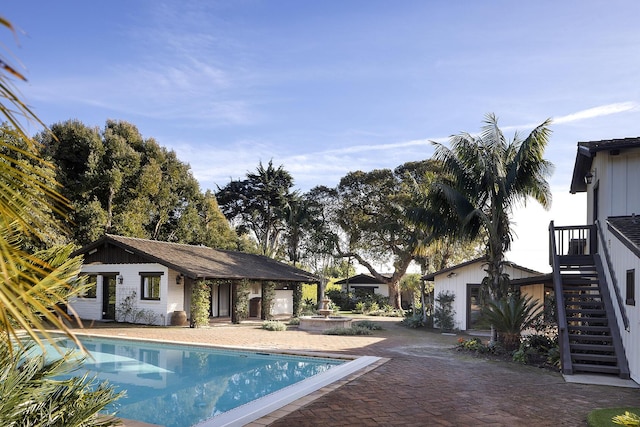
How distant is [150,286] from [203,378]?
11.3m

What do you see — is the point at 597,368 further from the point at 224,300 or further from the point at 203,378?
the point at 224,300

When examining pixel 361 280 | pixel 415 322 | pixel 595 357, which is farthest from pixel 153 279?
pixel 361 280

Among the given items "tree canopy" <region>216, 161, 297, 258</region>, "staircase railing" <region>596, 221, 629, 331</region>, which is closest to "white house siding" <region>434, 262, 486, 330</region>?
"staircase railing" <region>596, 221, 629, 331</region>

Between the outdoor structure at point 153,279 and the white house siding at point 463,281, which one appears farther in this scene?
the outdoor structure at point 153,279

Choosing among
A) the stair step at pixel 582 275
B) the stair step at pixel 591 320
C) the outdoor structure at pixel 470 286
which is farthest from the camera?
the outdoor structure at pixel 470 286

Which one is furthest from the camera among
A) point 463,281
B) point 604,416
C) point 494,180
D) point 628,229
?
point 463,281

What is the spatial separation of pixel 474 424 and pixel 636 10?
9427 millimetres

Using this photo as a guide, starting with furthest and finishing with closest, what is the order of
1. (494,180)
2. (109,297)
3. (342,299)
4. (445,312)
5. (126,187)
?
(342,299) → (126,187) → (109,297) → (445,312) → (494,180)

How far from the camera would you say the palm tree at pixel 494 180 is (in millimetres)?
14117

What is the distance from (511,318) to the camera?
513 inches

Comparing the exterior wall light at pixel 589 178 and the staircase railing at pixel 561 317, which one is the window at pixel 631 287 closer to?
the staircase railing at pixel 561 317

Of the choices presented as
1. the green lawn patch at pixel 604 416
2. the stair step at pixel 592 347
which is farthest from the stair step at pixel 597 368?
the green lawn patch at pixel 604 416

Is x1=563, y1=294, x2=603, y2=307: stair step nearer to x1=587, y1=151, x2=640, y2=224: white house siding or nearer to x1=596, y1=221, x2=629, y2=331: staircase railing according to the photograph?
x1=596, y1=221, x2=629, y2=331: staircase railing

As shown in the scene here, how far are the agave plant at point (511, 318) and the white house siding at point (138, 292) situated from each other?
13.4 m
